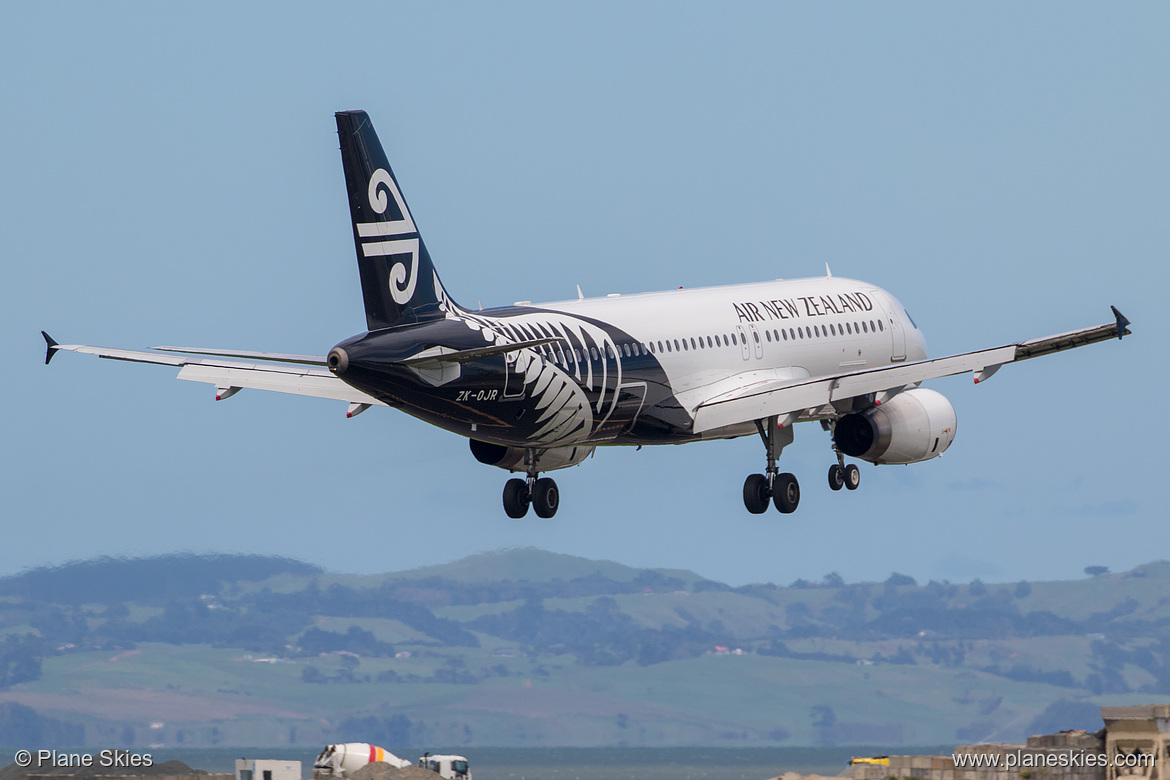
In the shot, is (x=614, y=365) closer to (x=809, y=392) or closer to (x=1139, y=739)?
(x=809, y=392)

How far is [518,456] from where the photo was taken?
1939 inches

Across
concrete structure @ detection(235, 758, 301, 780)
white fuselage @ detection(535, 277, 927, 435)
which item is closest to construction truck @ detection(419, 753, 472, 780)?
concrete structure @ detection(235, 758, 301, 780)

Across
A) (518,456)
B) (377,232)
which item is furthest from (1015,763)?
(377,232)

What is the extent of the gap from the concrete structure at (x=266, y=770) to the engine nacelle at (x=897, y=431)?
107 feet

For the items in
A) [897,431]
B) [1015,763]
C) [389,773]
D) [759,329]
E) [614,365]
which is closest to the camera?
[614,365]

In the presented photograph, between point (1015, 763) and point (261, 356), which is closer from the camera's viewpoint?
point (261, 356)

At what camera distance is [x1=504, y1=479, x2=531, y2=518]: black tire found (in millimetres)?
49844

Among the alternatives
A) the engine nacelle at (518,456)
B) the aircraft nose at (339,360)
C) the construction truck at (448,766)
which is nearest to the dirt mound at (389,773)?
the construction truck at (448,766)

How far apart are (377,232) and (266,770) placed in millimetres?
40379

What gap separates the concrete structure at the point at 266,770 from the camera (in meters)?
74.8

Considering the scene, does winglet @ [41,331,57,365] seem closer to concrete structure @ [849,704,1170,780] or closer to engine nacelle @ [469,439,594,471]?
engine nacelle @ [469,439,594,471]

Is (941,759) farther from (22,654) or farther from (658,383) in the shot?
(22,654)

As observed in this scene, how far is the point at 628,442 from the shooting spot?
49438 millimetres

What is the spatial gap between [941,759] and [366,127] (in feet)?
123
